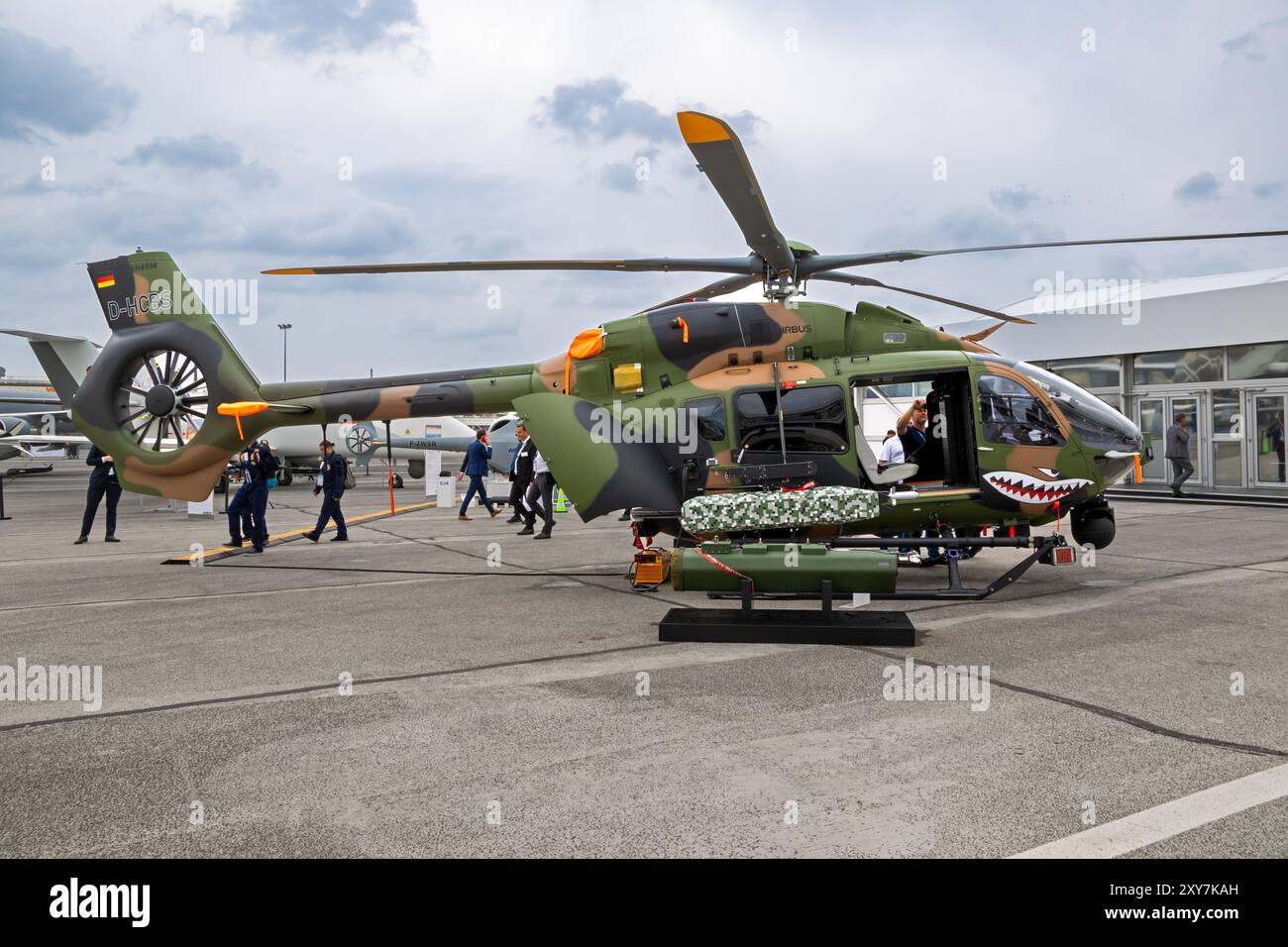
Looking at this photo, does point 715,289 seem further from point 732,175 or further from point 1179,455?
point 1179,455

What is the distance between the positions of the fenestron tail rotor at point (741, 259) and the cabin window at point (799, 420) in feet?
3.87

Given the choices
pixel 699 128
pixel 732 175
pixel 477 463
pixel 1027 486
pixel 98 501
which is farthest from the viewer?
pixel 477 463

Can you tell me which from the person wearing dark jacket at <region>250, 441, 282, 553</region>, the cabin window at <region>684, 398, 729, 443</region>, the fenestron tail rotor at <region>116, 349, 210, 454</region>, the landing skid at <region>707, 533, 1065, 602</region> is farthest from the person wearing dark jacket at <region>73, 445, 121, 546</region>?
the landing skid at <region>707, 533, 1065, 602</region>

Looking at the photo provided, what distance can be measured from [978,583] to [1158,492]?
1445cm

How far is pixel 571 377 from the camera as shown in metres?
9.87

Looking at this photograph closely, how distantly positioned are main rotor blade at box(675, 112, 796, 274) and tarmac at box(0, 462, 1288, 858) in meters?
3.45

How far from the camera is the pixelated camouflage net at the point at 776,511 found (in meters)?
8.56

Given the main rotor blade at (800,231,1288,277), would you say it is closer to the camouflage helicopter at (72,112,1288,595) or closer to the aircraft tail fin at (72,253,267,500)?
the camouflage helicopter at (72,112,1288,595)

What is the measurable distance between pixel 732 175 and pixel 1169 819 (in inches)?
208

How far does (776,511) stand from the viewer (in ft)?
28.2

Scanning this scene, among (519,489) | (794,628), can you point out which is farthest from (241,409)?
(794,628)
